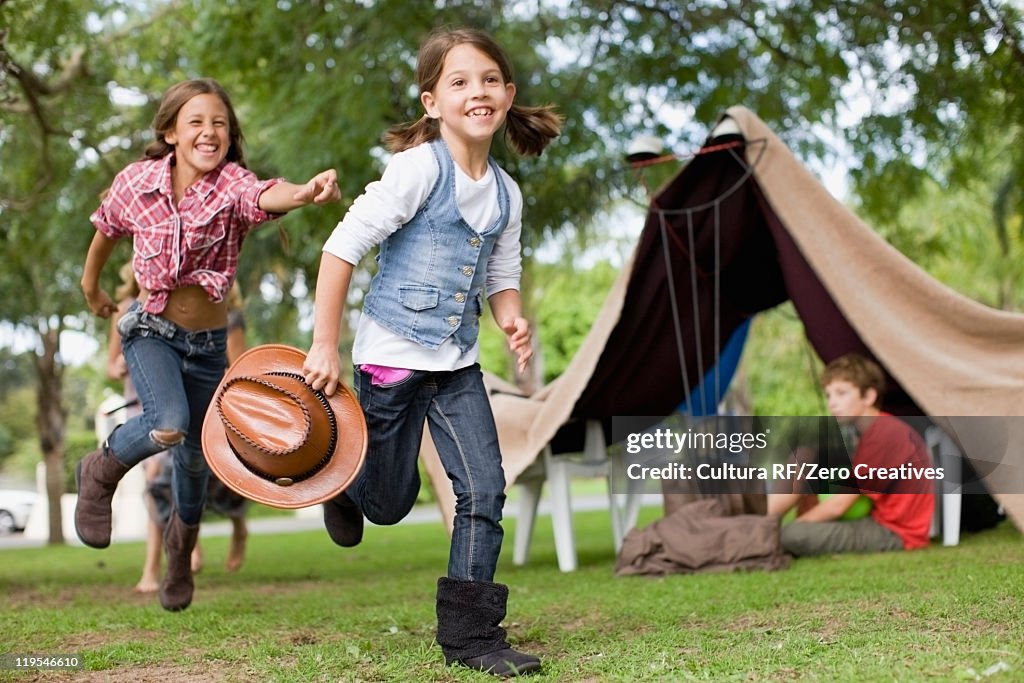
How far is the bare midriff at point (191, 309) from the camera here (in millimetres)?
4055

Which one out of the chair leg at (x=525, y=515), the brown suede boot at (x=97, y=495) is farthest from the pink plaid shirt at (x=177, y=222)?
the chair leg at (x=525, y=515)

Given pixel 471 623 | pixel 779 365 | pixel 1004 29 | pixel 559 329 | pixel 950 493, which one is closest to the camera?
pixel 471 623

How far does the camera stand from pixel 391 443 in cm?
327

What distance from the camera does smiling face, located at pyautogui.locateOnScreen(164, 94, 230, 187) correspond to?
3.99m

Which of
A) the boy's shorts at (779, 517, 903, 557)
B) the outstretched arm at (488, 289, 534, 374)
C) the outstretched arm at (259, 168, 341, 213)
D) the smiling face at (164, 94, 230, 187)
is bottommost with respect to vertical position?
the boy's shorts at (779, 517, 903, 557)

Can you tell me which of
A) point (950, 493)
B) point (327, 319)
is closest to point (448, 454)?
point (327, 319)

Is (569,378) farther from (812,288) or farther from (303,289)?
(303,289)

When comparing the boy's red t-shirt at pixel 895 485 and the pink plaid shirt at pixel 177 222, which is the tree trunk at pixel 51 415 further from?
the boy's red t-shirt at pixel 895 485

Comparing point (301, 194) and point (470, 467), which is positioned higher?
point (301, 194)

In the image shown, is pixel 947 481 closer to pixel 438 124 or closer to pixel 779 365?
pixel 438 124

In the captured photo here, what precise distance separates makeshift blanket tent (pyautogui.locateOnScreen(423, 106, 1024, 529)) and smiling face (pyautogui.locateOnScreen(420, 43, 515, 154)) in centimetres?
281

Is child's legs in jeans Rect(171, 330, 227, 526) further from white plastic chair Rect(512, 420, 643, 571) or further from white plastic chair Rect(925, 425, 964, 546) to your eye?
white plastic chair Rect(925, 425, 964, 546)

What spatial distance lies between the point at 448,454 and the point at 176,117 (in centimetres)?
174

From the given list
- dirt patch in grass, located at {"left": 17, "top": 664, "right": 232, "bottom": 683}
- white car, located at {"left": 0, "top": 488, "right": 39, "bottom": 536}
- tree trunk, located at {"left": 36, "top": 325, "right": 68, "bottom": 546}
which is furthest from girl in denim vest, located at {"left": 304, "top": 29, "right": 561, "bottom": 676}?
white car, located at {"left": 0, "top": 488, "right": 39, "bottom": 536}
